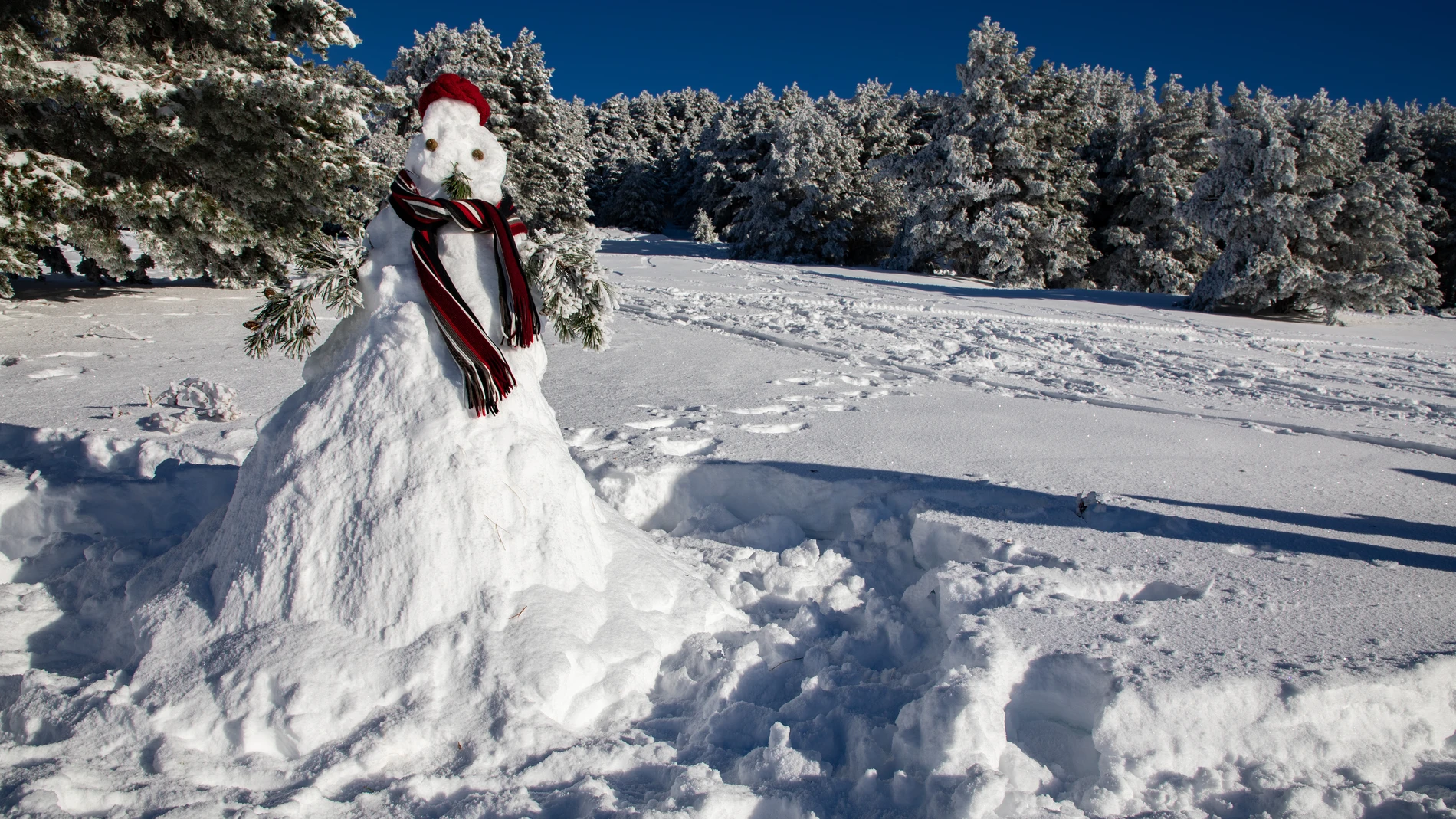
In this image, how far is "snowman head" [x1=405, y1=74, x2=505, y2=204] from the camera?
95.3 inches

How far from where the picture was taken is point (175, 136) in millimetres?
7074

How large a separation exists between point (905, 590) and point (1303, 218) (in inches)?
541

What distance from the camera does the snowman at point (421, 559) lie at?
1.97 meters

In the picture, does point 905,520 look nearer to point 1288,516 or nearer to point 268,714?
point 1288,516

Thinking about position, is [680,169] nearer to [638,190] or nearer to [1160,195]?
[638,190]

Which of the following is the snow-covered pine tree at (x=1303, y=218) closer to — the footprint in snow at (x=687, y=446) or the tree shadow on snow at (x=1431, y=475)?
the tree shadow on snow at (x=1431, y=475)

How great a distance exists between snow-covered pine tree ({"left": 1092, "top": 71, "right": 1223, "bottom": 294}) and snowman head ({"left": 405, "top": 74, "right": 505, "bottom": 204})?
79.9 ft

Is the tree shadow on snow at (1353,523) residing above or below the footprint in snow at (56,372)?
below

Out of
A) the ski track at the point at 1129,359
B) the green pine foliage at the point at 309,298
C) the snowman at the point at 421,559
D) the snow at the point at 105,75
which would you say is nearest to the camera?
the snowman at the point at 421,559

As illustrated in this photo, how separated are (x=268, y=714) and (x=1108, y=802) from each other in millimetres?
2141

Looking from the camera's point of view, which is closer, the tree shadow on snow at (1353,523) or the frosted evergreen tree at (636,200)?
the tree shadow on snow at (1353,523)

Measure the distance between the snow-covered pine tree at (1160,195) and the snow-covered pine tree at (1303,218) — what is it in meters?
8.93

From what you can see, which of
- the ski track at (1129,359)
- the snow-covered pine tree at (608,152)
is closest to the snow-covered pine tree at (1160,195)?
the ski track at (1129,359)

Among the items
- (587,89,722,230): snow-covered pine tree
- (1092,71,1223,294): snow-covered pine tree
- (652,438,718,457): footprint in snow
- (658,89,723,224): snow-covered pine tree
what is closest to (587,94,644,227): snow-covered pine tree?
(587,89,722,230): snow-covered pine tree
